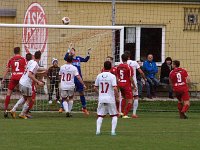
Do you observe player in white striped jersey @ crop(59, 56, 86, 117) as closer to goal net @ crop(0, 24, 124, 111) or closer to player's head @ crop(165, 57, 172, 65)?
goal net @ crop(0, 24, 124, 111)

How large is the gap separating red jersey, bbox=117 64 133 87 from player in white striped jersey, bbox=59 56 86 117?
112 cm

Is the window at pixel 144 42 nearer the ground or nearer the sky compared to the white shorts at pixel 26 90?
nearer the sky

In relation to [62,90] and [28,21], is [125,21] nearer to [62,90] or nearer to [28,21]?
[28,21]

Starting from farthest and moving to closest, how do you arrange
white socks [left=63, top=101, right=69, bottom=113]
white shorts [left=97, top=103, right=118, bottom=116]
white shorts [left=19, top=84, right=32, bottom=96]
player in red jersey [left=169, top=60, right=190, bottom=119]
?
player in red jersey [left=169, top=60, right=190, bottom=119] < white socks [left=63, top=101, right=69, bottom=113] < white shorts [left=19, top=84, right=32, bottom=96] < white shorts [left=97, top=103, right=118, bottom=116]

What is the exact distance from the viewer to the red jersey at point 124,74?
2450 cm

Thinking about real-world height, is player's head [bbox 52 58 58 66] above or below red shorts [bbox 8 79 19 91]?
above

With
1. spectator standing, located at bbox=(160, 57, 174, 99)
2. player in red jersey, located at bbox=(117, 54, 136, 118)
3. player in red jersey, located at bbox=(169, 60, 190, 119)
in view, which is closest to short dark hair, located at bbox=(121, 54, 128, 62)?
player in red jersey, located at bbox=(117, 54, 136, 118)

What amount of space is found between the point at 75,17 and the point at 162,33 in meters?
3.69

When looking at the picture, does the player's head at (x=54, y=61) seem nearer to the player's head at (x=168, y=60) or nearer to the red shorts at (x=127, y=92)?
the red shorts at (x=127, y=92)

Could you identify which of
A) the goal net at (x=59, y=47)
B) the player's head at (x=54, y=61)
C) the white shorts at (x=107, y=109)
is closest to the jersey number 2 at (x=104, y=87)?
the white shorts at (x=107, y=109)

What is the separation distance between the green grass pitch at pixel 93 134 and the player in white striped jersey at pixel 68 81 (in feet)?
1.66

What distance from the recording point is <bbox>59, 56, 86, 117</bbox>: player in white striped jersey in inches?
974

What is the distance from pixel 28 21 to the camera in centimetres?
3247

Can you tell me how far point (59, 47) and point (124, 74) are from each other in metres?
4.45
